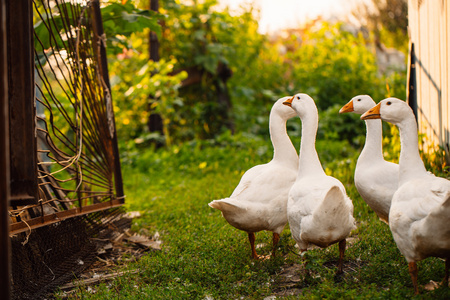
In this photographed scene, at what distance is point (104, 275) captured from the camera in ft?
12.3

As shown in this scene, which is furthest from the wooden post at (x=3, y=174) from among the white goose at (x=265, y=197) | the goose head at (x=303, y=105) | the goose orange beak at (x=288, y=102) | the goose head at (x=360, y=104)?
the goose head at (x=360, y=104)

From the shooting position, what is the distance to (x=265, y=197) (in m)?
3.66

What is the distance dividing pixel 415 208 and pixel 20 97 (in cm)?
229

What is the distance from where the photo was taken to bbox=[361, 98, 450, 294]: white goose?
2.51m

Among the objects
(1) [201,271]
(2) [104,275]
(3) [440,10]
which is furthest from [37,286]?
(3) [440,10]

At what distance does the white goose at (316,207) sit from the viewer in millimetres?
3018

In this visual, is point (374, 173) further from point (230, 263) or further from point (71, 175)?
point (71, 175)

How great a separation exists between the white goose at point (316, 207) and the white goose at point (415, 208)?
385 mm

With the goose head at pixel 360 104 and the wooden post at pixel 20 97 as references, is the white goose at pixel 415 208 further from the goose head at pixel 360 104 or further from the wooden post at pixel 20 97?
the wooden post at pixel 20 97

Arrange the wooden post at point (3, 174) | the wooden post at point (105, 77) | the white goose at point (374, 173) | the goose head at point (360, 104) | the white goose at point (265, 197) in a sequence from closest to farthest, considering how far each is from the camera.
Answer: the wooden post at point (3, 174), the white goose at point (265, 197), the white goose at point (374, 173), the goose head at point (360, 104), the wooden post at point (105, 77)

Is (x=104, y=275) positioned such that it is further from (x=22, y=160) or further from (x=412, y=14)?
(x=412, y=14)

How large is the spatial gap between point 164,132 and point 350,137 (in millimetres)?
4456

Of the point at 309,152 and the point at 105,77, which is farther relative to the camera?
the point at 105,77

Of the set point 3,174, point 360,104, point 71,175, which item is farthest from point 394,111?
point 71,175
